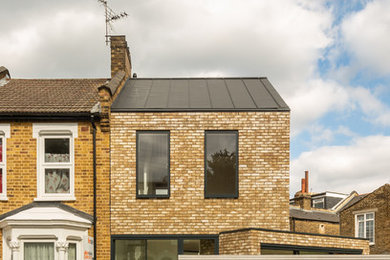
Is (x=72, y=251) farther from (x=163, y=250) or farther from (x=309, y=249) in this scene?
(x=309, y=249)

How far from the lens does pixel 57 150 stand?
45.3 ft

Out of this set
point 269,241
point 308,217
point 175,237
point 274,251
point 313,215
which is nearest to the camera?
point 269,241

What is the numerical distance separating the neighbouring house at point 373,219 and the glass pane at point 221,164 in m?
20.6

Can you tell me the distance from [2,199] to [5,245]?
134cm

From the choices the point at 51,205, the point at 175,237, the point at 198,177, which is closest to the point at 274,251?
the point at 175,237

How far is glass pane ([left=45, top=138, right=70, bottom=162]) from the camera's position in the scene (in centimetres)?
1375

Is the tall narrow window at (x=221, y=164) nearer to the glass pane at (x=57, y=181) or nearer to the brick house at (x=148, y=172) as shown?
the brick house at (x=148, y=172)

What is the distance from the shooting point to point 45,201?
43.8 feet

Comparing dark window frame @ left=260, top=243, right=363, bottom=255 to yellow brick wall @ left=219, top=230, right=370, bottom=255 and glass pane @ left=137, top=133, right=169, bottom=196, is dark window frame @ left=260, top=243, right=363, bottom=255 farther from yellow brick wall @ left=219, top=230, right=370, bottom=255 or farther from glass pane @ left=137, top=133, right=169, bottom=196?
glass pane @ left=137, top=133, right=169, bottom=196

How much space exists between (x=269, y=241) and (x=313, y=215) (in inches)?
1133

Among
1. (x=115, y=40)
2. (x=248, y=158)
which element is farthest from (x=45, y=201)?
(x=115, y=40)

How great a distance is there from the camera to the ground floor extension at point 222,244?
12.3 m

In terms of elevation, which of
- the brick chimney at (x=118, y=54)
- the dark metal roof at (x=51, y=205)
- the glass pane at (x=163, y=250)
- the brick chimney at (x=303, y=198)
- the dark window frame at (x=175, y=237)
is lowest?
the brick chimney at (x=303, y=198)

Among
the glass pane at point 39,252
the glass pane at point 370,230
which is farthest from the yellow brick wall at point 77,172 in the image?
the glass pane at point 370,230
